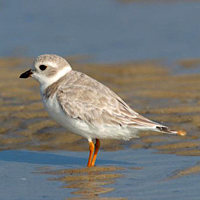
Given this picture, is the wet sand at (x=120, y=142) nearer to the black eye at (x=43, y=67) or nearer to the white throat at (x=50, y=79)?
the white throat at (x=50, y=79)

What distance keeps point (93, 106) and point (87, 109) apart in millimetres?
77

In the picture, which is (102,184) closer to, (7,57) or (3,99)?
(3,99)

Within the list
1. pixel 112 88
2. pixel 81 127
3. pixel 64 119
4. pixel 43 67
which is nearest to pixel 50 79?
pixel 43 67

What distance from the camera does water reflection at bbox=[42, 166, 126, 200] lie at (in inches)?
229

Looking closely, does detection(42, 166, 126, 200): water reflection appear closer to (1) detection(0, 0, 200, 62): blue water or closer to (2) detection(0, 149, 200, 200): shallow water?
(2) detection(0, 149, 200, 200): shallow water

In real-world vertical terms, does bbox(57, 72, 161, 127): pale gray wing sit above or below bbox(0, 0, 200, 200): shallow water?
above

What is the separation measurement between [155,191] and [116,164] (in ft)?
3.87

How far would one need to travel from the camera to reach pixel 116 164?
6871mm

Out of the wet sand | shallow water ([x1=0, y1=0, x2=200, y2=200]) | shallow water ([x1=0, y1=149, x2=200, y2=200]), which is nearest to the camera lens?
shallow water ([x1=0, y1=149, x2=200, y2=200])

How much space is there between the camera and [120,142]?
764 centimetres

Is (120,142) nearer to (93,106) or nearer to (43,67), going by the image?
(93,106)

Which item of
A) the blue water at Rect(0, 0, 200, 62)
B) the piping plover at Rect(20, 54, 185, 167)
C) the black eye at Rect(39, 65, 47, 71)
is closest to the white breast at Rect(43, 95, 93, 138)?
the piping plover at Rect(20, 54, 185, 167)

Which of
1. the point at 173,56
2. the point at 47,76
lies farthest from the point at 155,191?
Answer: the point at 173,56

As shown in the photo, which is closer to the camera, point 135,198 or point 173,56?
point 135,198
